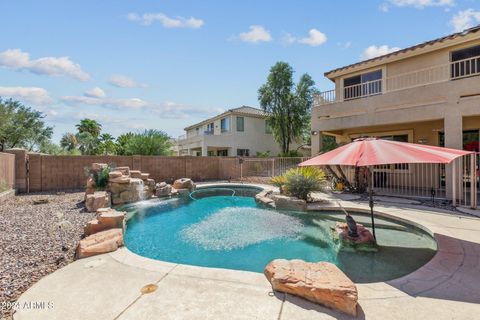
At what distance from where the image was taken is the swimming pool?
15.3 ft

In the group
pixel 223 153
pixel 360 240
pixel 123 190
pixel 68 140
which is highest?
pixel 68 140

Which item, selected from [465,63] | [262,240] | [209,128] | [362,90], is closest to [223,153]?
[209,128]

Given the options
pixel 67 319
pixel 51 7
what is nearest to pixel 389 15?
pixel 51 7

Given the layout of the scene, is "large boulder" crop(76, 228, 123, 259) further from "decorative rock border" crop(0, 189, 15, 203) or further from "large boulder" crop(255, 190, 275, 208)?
"decorative rock border" crop(0, 189, 15, 203)

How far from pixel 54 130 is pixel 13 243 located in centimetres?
3518

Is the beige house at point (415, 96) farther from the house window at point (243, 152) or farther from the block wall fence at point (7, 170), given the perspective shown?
the block wall fence at point (7, 170)

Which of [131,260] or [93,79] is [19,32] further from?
[131,260]

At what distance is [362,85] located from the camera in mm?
13492

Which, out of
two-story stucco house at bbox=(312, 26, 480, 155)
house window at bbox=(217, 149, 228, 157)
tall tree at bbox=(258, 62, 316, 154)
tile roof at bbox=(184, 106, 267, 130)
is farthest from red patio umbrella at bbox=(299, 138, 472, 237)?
house window at bbox=(217, 149, 228, 157)

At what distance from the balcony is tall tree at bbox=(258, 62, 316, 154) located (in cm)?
1026

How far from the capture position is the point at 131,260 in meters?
4.07

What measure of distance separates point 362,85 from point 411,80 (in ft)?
7.37

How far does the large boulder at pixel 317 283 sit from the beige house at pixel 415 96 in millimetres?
9247

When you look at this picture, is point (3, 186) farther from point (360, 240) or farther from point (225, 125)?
point (225, 125)
